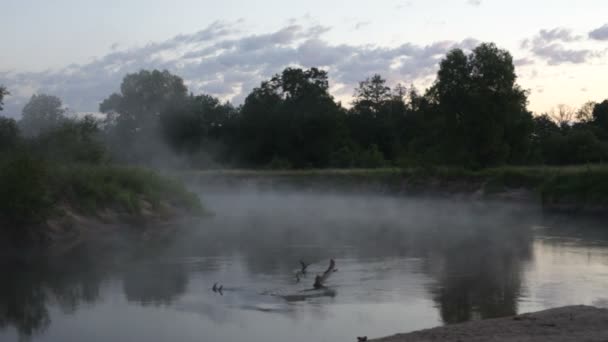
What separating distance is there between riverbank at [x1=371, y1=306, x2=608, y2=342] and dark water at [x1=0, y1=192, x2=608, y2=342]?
1988mm

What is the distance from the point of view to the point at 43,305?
19766mm

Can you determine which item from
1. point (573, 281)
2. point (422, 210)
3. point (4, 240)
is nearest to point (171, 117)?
point (422, 210)

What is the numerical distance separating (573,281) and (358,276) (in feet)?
19.0

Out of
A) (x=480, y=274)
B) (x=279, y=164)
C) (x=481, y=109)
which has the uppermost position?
(x=481, y=109)

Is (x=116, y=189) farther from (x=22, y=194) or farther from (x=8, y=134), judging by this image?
(x=22, y=194)

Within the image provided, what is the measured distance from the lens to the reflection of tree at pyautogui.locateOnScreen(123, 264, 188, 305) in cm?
2020

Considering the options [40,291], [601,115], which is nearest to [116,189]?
[40,291]

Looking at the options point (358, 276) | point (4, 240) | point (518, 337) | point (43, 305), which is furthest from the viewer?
point (4, 240)

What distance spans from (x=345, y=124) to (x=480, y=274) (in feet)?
263

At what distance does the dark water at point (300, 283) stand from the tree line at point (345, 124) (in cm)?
2623

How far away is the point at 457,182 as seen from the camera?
66.4 m

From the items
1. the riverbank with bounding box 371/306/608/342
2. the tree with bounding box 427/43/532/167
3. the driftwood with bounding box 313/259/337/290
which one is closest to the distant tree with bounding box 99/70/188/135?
the tree with bounding box 427/43/532/167

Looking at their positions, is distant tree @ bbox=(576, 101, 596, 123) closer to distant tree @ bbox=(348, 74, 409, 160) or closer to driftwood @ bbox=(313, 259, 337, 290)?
distant tree @ bbox=(348, 74, 409, 160)

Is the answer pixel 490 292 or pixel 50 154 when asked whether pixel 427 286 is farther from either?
pixel 50 154
